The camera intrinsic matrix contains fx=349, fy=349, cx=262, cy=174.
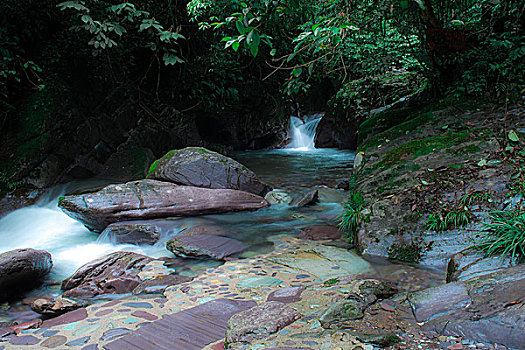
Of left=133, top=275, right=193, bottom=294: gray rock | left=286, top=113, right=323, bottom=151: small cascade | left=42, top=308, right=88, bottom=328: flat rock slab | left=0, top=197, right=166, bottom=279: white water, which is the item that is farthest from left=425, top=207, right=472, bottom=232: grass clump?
left=286, top=113, right=323, bottom=151: small cascade

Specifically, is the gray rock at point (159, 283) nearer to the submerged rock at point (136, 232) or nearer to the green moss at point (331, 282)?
the green moss at point (331, 282)

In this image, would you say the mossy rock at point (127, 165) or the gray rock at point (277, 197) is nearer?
the gray rock at point (277, 197)

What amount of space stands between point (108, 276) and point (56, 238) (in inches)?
106

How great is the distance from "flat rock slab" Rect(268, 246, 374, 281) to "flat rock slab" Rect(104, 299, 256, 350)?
1.06 meters

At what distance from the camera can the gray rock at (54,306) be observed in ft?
10.4

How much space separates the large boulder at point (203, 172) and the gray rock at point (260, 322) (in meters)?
4.59

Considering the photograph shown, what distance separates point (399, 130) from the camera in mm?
6086

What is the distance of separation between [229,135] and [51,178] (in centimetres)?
969

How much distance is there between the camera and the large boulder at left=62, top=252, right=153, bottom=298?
359 centimetres

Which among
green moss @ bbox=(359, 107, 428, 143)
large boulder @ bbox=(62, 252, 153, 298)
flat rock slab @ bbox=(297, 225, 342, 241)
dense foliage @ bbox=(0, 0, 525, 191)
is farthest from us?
green moss @ bbox=(359, 107, 428, 143)

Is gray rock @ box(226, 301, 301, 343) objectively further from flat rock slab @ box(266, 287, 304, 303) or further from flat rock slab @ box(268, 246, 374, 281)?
flat rock slab @ box(268, 246, 374, 281)

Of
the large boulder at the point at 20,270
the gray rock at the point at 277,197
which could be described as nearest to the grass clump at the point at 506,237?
the gray rock at the point at 277,197

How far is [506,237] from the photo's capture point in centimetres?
279

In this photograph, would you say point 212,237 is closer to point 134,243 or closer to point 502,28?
point 134,243
